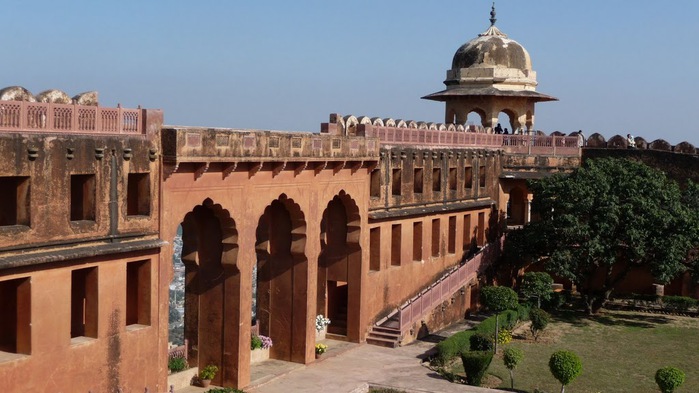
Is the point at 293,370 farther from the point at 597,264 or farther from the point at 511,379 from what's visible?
the point at 597,264

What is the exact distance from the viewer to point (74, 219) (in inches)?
814

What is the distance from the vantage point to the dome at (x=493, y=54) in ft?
154

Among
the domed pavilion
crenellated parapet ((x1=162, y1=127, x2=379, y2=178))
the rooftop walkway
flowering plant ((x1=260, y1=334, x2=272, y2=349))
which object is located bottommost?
the rooftop walkway

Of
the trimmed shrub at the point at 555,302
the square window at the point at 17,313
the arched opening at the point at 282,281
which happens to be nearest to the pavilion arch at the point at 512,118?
the trimmed shrub at the point at 555,302

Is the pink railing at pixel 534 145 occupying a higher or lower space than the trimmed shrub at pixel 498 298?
higher

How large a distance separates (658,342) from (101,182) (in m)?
21.9

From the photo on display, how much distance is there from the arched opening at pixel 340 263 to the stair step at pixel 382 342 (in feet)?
1.61

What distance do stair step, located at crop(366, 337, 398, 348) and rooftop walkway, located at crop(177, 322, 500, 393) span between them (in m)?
0.32

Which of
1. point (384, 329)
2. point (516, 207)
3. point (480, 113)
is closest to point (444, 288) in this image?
point (384, 329)

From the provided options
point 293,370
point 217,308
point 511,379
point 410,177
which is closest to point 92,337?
point 217,308

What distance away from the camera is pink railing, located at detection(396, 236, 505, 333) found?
31875 millimetres

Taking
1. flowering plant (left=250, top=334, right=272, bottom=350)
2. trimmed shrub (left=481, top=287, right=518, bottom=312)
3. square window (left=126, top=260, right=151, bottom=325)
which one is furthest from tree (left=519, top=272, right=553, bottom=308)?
square window (left=126, top=260, right=151, bottom=325)

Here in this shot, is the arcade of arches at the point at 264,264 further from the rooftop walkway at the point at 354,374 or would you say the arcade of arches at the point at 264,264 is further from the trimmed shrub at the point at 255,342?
the rooftop walkway at the point at 354,374

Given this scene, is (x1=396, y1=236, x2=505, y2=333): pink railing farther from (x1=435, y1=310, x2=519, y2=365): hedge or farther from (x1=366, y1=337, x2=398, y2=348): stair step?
(x1=435, y1=310, x2=519, y2=365): hedge
